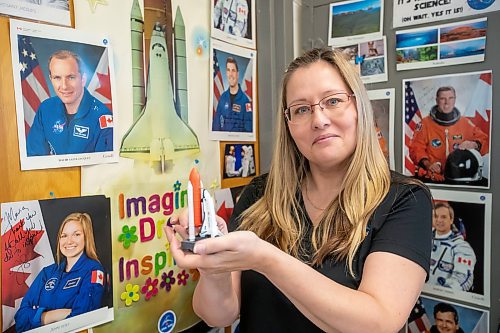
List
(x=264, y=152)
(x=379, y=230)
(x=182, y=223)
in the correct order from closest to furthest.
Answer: (x=182, y=223), (x=379, y=230), (x=264, y=152)

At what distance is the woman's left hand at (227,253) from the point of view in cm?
59

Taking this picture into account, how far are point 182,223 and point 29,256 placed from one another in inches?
10.9

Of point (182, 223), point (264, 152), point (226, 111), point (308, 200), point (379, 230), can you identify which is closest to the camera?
point (182, 223)

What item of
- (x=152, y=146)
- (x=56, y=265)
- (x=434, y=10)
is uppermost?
(x=434, y=10)

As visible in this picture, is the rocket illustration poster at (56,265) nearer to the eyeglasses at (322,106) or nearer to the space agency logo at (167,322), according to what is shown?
the space agency logo at (167,322)

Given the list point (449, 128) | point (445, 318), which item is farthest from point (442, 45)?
point (445, 318)

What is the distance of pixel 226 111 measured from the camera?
1169mm

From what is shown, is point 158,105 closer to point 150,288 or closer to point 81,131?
point 81,131

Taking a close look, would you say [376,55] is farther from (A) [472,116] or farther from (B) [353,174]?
(B) [353,174]

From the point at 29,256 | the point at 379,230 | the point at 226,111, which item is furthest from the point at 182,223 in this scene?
the point at 226,111

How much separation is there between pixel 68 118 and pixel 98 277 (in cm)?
32

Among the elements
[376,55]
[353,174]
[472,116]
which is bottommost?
[353,174]

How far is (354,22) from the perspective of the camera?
1235 mm

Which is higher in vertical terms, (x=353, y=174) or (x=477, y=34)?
(x=477, y=34)
